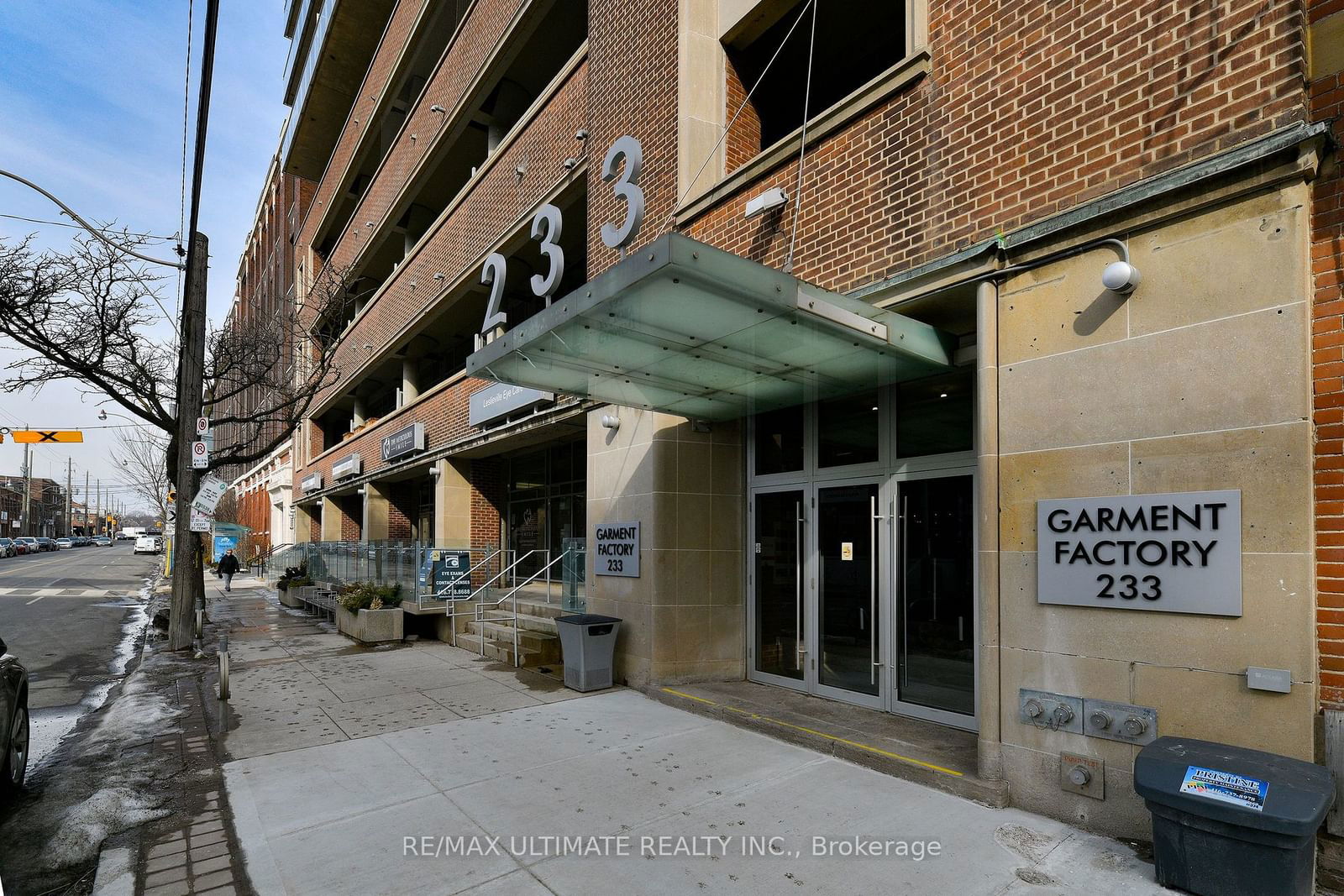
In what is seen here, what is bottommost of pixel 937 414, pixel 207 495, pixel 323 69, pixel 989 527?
pixel 989 527

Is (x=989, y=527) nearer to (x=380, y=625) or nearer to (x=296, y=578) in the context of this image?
(x=380, y=625)

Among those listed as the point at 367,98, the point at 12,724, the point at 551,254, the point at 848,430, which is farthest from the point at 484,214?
the point at 367,98

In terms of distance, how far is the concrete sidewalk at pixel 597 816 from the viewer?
14.2 ft

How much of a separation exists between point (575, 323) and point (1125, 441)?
3.87 metres

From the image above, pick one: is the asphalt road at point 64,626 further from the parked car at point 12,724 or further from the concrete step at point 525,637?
the concrete step at point 525,637

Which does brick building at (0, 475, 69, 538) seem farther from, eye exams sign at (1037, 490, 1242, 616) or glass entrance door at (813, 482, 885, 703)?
eye exams sign at (1037, 490, 1242, 616)

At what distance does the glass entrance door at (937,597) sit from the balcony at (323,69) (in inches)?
1014

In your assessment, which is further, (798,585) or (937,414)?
(798,585)

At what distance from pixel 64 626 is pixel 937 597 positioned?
62.2ft

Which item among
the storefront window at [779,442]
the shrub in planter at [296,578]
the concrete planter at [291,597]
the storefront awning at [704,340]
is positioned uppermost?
the storefront awning at [704,340]

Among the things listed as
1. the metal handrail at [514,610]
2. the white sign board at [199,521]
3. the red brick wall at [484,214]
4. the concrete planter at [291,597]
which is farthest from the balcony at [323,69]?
the metal handrail at [514,610]

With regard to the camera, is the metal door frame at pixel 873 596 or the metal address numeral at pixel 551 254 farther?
the metal address numeral at pixel 551 254

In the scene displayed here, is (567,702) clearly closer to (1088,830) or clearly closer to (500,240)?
(1088,830)

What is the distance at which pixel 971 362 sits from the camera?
22.2 ft
